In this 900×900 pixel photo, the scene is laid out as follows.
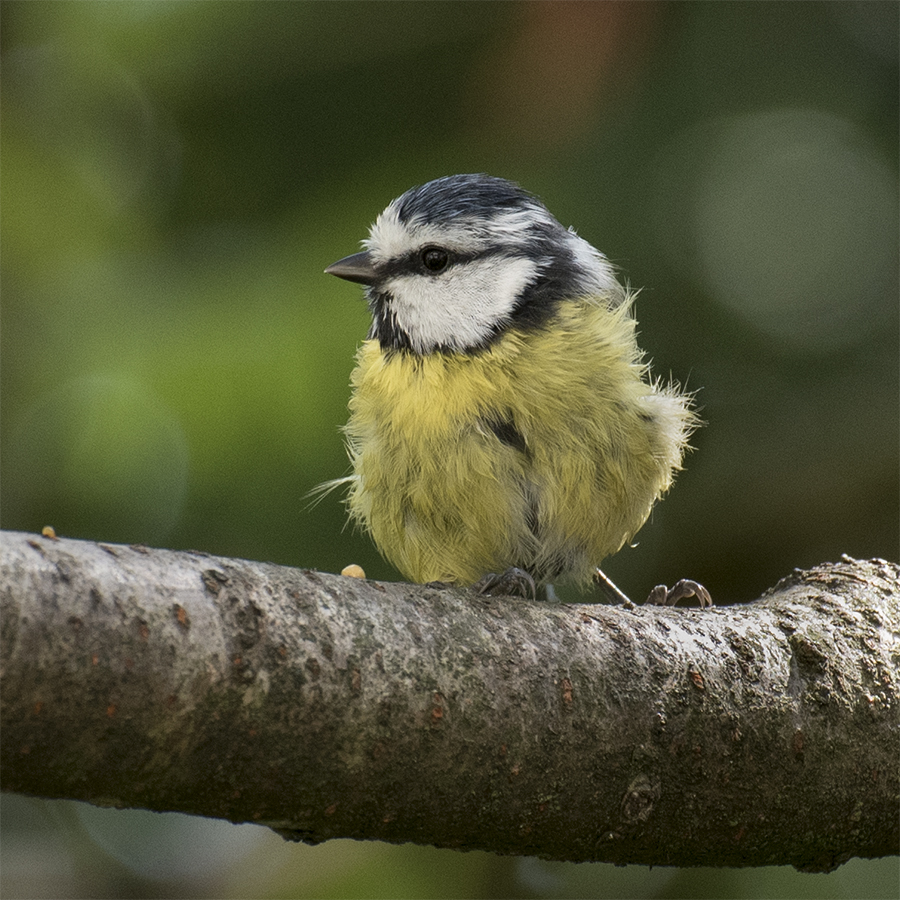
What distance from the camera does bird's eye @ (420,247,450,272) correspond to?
1.92 metres

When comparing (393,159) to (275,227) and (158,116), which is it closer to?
(275,227)

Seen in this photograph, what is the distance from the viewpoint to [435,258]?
75.9 inches

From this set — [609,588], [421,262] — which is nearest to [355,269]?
[421,262]

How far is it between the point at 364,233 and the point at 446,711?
1243mm

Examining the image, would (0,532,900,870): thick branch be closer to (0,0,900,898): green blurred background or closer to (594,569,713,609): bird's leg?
(594,569,713,609): bird's leg

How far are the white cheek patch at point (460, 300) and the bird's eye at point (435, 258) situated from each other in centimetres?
2

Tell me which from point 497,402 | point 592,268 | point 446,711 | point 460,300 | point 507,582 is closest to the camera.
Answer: point 446,711

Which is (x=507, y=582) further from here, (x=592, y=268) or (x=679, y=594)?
(x=592, y=268)

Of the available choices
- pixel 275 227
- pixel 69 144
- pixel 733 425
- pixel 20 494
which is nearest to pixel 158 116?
pixel 69 144

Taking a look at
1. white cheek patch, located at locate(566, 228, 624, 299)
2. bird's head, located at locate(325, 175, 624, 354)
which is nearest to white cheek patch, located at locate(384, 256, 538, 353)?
bird's head, located at locate(325, 175, 624, 354)

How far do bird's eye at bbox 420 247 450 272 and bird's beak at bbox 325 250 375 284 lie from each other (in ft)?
0.32

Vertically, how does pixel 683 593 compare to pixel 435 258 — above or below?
below

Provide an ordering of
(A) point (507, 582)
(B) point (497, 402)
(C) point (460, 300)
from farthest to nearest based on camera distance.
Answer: (C) point (460, 300) → (B) point (497, 402) → (A) point (507, 582)

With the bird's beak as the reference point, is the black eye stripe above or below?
above
